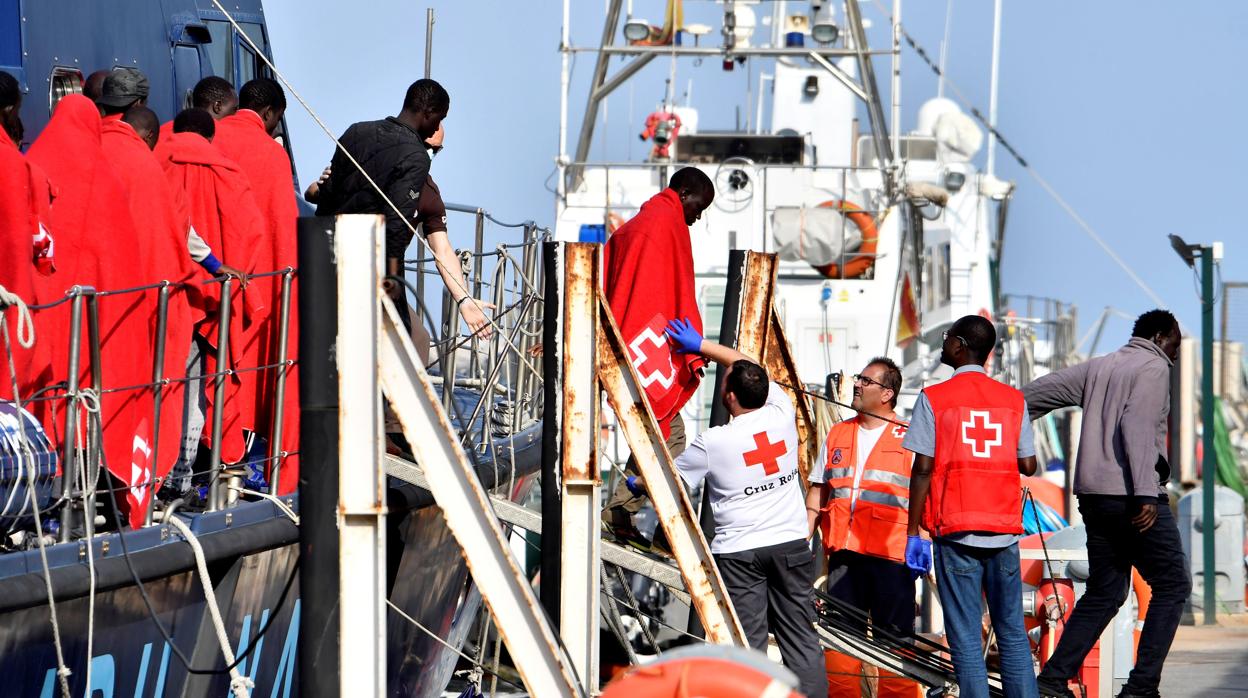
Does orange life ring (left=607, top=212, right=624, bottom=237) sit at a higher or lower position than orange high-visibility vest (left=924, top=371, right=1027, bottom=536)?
higher

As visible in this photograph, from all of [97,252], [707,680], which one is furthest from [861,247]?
[707,680]

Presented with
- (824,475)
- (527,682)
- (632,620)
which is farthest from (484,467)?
(632,620)

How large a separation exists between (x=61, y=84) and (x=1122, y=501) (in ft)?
14.0

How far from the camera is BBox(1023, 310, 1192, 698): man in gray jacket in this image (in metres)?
6.26

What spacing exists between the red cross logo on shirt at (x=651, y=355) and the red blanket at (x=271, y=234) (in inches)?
49.6

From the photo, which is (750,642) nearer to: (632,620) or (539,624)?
(539,624)

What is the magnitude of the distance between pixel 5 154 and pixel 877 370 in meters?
3.65

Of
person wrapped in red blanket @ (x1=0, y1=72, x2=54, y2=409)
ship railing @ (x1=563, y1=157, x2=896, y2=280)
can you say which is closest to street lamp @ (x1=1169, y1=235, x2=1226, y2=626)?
ship railing @ (x1=563, y1=157, x2=896, y2=280)

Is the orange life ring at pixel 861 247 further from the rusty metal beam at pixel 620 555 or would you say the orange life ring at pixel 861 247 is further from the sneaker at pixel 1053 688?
the rusty metal beam at pixel 620 555

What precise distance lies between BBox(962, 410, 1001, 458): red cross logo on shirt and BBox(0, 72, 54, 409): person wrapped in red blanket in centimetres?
292

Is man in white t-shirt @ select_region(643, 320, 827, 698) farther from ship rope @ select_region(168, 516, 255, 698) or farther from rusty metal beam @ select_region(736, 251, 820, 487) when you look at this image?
ship rope @ select_region(168, 516, 255, 698)

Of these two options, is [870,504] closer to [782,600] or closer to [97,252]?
[782,600]

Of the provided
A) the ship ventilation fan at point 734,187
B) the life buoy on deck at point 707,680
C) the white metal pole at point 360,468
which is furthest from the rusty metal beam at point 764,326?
the ship ventilation fan at point 734,187

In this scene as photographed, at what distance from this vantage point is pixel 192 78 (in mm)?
7969
